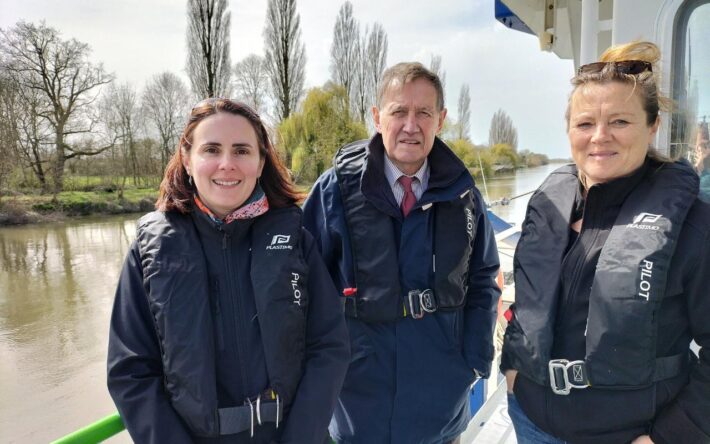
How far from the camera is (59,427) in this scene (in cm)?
555

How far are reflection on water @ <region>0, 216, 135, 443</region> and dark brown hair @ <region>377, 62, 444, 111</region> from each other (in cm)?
586

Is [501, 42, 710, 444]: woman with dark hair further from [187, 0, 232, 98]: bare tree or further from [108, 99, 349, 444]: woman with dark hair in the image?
[187, 0, 232, 98]: bare tree

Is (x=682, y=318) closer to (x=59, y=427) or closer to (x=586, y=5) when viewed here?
(x=586, y=5)

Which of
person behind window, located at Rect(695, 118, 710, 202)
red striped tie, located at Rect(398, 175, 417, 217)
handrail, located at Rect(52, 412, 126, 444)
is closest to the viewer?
handrail, located at Rect(52, 412, 126, 444)

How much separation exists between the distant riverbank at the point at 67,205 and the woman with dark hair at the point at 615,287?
Answer: 23.9 meters

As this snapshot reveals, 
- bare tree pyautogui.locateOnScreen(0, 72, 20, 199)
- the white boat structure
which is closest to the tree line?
bare tree pyautogui.locateOnScreen(0, 72, 20, 199)

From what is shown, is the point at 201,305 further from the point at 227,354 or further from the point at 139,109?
the point at 139,109

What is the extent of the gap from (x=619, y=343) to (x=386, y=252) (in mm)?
738

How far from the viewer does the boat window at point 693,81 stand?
6.66 feet

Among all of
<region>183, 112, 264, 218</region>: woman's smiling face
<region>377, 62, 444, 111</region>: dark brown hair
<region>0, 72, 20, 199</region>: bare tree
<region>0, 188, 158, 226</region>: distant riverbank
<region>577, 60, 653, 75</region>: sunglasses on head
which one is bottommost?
<region>0, 188, 158, 226</region>: distant riverbank

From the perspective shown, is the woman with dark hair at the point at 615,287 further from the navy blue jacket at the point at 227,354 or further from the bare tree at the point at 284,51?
the bare tree at the point at 284,51

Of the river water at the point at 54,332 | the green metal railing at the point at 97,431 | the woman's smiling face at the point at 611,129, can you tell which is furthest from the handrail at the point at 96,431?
the river water at the point at 54,332

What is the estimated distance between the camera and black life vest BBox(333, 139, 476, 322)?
159 cm

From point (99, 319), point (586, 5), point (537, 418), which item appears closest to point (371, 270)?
point (537, 418)
